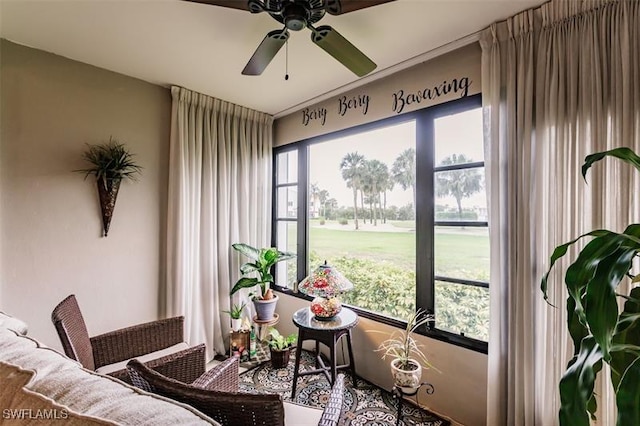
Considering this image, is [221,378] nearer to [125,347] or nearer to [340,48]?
[125,347]

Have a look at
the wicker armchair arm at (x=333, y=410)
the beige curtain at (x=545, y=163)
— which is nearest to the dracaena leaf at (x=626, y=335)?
the beige curtain at (x=545, y=163)

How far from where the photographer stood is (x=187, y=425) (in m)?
0.67

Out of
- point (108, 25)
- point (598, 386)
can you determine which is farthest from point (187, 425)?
point (108, 25)

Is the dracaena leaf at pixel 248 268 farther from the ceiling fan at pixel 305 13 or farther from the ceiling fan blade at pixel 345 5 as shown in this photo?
the ceiling fan blade at pixel 345 5

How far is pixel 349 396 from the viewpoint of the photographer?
2.29m

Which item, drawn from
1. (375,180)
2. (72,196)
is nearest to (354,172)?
(375,180)

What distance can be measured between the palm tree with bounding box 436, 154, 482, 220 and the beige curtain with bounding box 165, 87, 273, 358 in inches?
79.6

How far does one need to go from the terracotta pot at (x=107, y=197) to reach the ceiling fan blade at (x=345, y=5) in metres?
2.12

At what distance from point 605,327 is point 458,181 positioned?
153cm

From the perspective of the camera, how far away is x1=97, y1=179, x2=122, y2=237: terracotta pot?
7.75 ft

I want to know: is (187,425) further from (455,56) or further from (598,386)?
(455,56)

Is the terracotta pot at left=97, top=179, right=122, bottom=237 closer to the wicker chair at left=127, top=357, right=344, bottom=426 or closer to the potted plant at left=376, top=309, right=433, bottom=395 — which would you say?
the wicker chair at left=127, top=357, right=344, bottom=426

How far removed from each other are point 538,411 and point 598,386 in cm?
34

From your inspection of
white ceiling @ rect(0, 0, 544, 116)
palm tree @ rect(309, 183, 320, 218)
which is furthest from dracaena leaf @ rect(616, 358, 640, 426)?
palm tree @ rect(309, 183, 320, 218)
